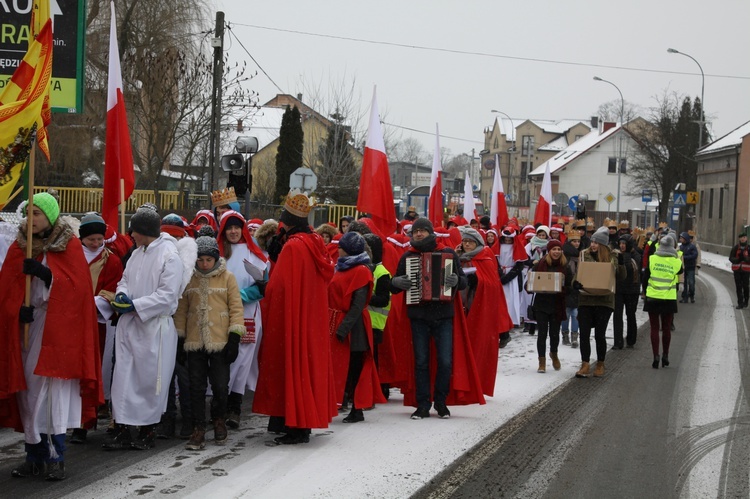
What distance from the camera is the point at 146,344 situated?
8016 millimetres

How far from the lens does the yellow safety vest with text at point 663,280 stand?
14.9m

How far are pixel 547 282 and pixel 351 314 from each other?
4805 millimetres

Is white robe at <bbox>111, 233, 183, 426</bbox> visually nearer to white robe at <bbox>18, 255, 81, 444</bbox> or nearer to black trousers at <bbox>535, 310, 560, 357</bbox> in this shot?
white robe at <bbox>18, 255, 81, 444</bbox>

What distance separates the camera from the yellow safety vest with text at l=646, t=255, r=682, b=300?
14.9 meters

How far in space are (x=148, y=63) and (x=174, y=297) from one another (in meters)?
23.1

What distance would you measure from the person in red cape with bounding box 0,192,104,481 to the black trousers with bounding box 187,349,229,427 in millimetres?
1184

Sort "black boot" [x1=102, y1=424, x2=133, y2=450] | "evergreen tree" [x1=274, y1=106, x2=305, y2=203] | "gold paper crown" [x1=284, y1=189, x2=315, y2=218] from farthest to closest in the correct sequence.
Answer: "evergreen tree" [x1=274, y1=106, x2=305, y2=203]
"gold paper crown" [x1=284, y1=189, x2=315, y2=218]
"black boot" [x1=102, y1=424, x2=133, y2=450]

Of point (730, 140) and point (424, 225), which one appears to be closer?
point (424, 225)

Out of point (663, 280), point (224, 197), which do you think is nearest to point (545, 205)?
point (663, 280)

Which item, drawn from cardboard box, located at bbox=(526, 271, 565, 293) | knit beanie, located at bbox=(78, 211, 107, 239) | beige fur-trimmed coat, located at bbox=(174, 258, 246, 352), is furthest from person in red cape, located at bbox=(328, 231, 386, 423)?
cardboard box, located at bbox=(526, 271, 565, 293)

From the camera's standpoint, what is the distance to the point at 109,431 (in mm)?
8586

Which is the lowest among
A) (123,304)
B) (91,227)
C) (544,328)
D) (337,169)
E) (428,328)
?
(544,328)

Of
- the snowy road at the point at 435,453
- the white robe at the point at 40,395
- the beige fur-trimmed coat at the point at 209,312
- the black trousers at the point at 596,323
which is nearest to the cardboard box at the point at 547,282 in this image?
the black trousers at the point at 596,323

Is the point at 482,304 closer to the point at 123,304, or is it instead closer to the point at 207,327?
the point at 207,327
